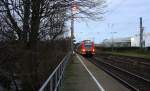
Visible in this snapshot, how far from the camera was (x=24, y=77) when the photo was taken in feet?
49.8

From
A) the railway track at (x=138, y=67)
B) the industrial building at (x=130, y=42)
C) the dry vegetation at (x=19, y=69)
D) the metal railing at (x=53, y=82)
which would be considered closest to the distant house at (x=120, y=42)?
the industrial building at (x=130, y=42)

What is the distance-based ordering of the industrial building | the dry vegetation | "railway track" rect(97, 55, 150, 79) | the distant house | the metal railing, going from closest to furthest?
the metal railing < the dry vegetation < "railway track" rect(97, 55, 150, 79) < the industrial building < the distant house

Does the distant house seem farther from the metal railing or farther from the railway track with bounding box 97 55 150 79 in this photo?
the metal railing

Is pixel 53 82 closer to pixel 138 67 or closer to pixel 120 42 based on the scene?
pixel 138 67

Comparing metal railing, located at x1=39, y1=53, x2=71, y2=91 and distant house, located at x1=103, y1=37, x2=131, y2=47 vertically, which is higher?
metal railing, located at x1=39, y1=53, x2=71, y2=91

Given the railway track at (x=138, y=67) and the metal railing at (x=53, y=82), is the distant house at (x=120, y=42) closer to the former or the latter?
the railway track at (x=138, y=67)

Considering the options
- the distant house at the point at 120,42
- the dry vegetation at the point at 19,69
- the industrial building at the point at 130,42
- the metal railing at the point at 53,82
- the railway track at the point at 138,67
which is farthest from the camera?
the distant house at the point at 120,42

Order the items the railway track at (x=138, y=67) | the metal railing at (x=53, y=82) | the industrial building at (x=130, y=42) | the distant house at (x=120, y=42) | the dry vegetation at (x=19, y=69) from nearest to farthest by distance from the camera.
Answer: the metal railing at (x=53, y=82) → the dry vegetation at (x=19, y=69) → the railway track at (x=138, y=67) → the industrial building at (x=130, y=42) → the distant house at (x=120, y=42)

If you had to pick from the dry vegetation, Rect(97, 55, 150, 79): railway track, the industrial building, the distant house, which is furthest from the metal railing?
the distant house

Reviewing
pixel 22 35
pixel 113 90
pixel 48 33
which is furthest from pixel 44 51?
pixel 48 33

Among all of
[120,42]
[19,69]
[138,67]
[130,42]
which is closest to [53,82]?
[19,69]

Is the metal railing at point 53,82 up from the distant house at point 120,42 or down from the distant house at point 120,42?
up

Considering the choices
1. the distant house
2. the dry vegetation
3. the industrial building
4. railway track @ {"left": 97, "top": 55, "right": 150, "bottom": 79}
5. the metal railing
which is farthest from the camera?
the distant house

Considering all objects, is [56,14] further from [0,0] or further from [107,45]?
[107,45]
